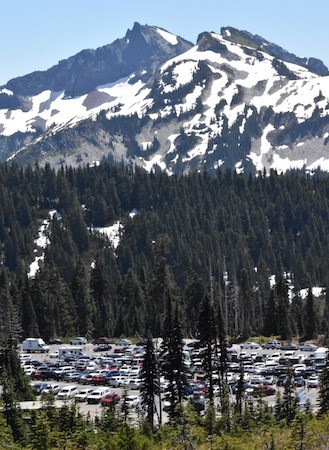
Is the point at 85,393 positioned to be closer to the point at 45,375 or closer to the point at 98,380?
the point at 98,380

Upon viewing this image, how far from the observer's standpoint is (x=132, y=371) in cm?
12106

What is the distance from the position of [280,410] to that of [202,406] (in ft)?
49.8

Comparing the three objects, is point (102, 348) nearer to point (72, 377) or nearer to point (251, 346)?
point (251, 346)

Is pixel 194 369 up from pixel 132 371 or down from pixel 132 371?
down

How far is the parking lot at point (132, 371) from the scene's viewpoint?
4050 inches

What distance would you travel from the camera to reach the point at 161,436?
63938 mm

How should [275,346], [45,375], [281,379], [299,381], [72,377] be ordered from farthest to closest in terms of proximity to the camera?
1. [275,346]
2. [45,375]
3. [72,377]
4. [281,379]
5. [299,381]

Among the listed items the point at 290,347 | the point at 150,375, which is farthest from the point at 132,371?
the point at 150,375

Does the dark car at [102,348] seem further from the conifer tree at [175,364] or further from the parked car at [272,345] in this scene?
the conifer tree at [175,364]

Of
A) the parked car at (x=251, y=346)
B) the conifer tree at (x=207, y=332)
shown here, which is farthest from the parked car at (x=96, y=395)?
the parked car at (x=251, y=346)

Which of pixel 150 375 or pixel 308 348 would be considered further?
pixel 308 348

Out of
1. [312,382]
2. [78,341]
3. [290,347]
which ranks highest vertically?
[78,341]

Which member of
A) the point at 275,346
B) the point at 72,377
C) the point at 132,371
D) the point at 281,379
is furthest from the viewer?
the point at 275,346

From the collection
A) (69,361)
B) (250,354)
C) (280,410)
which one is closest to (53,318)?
(69,361)
